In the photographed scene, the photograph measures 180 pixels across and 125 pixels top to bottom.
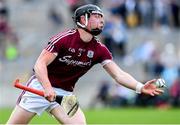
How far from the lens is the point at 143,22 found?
29031mm

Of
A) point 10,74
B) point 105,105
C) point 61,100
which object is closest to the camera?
point 61,100

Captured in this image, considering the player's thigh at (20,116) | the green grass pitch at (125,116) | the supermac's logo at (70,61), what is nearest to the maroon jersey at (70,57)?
the supermac's logo at (70,61)

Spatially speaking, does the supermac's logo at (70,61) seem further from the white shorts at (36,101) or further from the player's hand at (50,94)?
the player's hand at (50,94)

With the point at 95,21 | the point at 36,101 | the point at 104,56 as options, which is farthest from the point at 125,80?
the point at 36,101

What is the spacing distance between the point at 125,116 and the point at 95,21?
31.8 ft

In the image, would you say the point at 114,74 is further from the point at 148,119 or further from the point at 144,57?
the point at 144,57

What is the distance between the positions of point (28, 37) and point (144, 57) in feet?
14.2

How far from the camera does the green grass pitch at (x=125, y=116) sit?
2051 centimetres

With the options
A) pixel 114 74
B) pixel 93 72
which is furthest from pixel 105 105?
pixel 114 74

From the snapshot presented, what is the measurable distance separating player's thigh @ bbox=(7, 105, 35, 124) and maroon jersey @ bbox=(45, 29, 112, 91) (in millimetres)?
569

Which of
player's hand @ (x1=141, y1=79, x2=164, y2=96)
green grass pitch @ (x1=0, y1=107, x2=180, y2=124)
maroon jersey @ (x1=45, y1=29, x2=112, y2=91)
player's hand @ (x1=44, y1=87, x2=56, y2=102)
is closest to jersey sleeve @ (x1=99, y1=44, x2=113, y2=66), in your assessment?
maroon jersey @ (x1=45, y1=29, x2=112, y2=91)

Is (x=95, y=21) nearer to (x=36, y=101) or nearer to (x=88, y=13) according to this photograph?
(x=88, y=13)

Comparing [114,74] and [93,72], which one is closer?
[114,74]

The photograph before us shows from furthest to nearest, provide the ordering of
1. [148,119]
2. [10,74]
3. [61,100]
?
[10,74]
[148,119]
[61,100]
